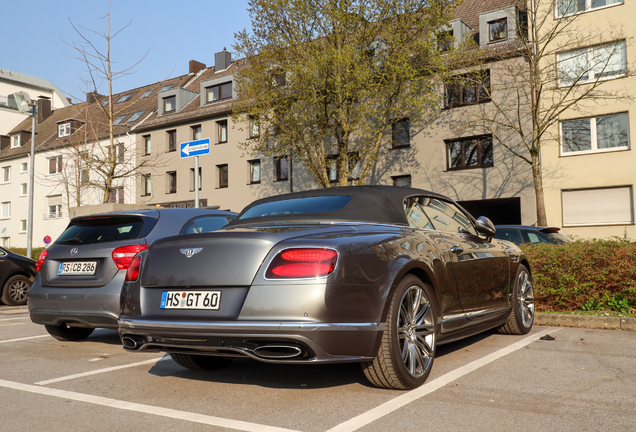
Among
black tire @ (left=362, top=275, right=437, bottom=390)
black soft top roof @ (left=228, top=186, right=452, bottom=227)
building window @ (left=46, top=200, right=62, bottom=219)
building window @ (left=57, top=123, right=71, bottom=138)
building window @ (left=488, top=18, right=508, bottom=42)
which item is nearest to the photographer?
black tire @ (left=362, top=275, right=437, bottom=390)

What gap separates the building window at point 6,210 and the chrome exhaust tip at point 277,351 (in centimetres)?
5505

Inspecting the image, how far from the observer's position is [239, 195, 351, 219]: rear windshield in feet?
16.3

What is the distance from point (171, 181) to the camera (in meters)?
41.1

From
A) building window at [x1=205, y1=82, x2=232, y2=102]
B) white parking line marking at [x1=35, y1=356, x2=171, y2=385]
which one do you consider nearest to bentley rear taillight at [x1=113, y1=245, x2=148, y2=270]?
white parking line marking at [x1=35, y1=356, x2=171, y2=385]

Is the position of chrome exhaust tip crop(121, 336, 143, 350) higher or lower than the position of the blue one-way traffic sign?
lower

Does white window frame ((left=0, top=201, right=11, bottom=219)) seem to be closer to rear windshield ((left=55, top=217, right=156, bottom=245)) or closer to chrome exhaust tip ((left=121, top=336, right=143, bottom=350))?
rear windshield ((left=55, top=217, right=156, bottom=245))

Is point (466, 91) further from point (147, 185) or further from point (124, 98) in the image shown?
point (124, 98)

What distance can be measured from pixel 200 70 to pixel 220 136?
38.2 feet

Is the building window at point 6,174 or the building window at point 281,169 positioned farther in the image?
the building window at point 6,174

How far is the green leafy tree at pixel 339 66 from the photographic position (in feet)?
80.7

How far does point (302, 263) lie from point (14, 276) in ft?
37.1

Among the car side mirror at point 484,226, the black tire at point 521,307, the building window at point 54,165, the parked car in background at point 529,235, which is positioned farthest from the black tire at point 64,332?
the building window at point 54,165

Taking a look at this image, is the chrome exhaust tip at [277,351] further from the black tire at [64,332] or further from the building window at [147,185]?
the building window at [147,185]

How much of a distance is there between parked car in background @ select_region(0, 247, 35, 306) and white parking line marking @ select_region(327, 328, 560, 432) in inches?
426
